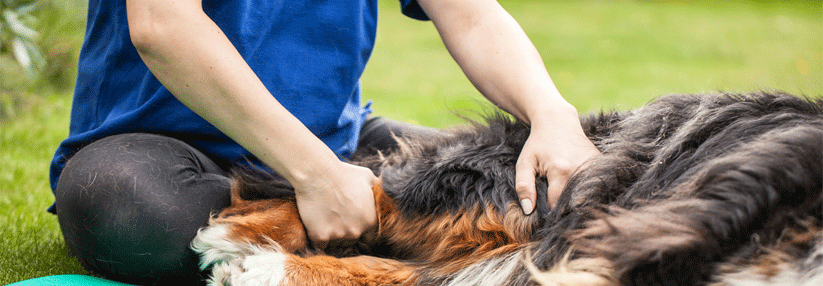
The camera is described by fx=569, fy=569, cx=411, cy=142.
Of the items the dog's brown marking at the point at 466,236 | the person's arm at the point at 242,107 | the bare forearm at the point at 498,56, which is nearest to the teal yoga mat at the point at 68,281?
the person's arm at the point at 242,107

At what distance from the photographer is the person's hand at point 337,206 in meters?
1.58

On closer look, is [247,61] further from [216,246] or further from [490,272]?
[490,272]

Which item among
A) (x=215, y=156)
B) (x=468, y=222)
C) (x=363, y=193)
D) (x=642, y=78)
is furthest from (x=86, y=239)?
(x=642, y=78)

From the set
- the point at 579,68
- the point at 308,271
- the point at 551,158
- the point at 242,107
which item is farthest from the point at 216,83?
the point at 579,68

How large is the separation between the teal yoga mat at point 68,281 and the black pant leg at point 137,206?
1.3 inches

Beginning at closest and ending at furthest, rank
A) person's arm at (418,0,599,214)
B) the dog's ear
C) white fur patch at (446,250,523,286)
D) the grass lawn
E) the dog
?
the dog, white fur patch at (446,250,523,286), person's arm at (418,0,599,214), the dog's ear, the grass lawn

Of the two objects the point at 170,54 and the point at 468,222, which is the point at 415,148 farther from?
the point at 170,54

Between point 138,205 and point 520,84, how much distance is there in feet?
4.00

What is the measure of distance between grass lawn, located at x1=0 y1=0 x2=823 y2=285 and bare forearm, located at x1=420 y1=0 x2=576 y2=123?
0.37 ft

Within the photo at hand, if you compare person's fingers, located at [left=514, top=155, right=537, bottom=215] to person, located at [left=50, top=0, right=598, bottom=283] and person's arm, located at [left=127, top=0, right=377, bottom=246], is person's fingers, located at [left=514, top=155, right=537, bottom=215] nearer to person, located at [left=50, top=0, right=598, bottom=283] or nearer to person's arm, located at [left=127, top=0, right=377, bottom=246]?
person, located at [left=50, top=0, right=598, bottom=283]

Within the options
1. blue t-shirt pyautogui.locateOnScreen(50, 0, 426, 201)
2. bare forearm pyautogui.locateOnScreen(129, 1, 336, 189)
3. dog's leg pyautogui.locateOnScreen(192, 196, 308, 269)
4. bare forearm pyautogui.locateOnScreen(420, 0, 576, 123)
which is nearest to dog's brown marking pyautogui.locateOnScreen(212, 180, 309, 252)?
dog's leg pyautogui.locateOnScreen(192, 196, 308, 269)

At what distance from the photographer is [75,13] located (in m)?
3.56

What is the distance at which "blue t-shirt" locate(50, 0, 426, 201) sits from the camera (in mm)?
1842

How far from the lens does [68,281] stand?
1706mm
